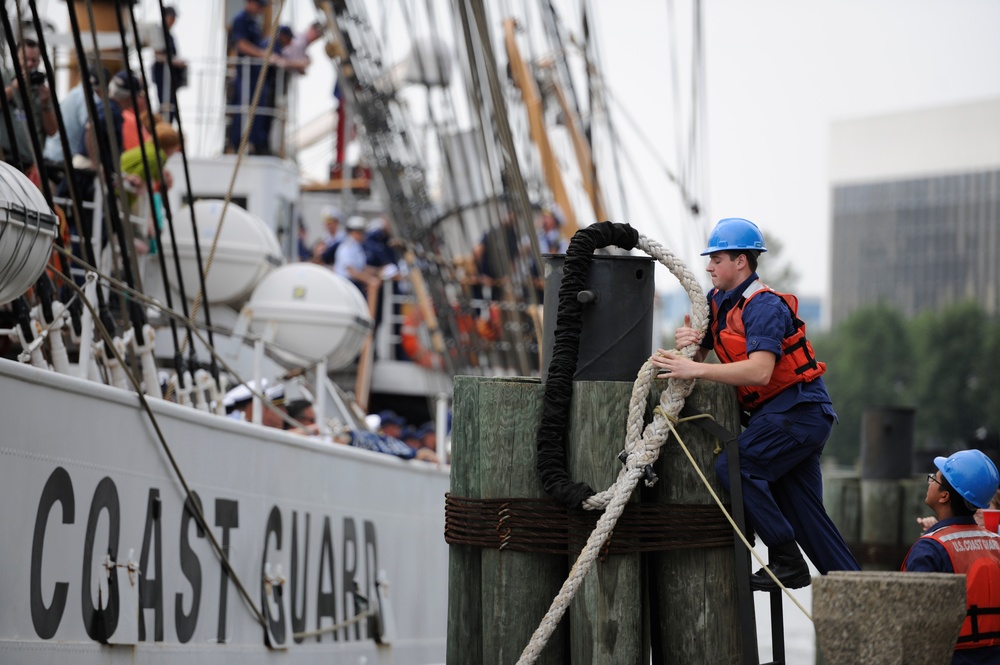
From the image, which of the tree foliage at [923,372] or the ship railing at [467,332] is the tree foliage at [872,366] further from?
the ship railing at [467,332]

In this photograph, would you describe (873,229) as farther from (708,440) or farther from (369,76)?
(708,440)

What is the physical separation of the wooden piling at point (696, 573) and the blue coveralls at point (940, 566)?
0.66 meters

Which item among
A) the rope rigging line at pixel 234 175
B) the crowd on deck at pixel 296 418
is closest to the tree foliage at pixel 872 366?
the crowd on deck at pixel 296 418

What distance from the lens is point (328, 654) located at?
9445mm

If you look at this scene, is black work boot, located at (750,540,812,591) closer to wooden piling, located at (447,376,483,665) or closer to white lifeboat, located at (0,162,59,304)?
wooden piling, located at (447,376,483,665)

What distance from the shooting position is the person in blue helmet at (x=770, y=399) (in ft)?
16.1

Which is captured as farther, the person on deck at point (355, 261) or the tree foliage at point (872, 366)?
the tree foliage at point (872, 366)

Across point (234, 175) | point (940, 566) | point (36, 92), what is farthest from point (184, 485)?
point (940, 566)

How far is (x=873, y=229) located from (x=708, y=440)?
95.6m

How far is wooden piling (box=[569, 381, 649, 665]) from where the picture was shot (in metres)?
4.90

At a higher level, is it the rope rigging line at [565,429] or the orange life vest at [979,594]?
the rope rigging line at [565,429]

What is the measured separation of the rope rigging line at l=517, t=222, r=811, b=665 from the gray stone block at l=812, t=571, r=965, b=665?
1.61 ft

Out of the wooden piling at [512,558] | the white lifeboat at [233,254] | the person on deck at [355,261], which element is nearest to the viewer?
the wooden piling at [512,558]

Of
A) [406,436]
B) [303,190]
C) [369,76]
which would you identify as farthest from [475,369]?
[303,190]
